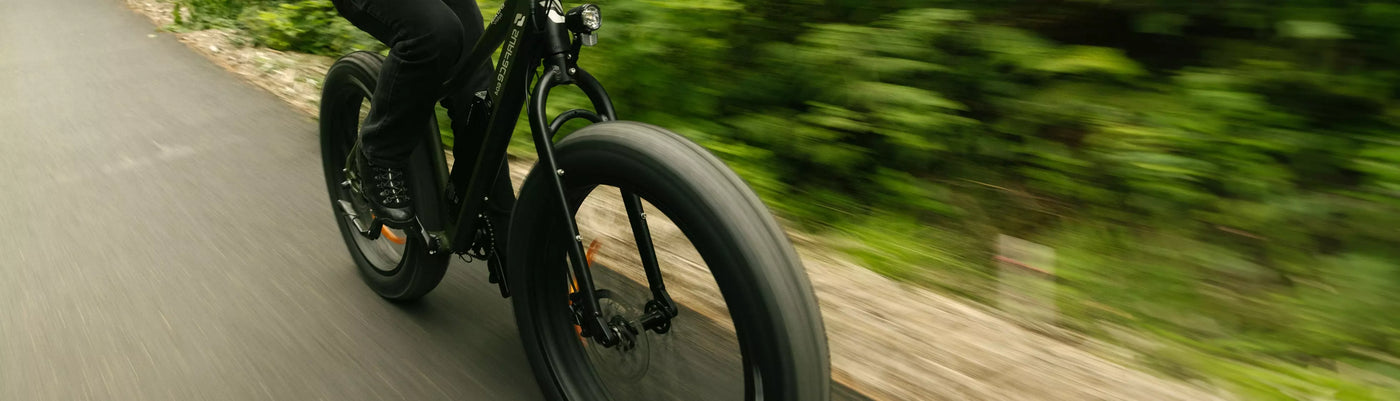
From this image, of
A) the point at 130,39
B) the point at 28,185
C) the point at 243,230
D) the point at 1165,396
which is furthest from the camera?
the point at 130,39

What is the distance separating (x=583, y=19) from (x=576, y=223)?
44 centimetres

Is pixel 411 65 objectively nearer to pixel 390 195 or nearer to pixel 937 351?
pixel 390 195

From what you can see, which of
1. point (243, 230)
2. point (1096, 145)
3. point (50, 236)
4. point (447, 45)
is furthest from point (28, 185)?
point (1096, 145)

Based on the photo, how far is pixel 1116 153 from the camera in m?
3.38

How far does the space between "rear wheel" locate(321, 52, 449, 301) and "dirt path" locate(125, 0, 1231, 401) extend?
835 mm

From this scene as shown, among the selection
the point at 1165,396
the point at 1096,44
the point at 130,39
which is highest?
the point at 1096,44

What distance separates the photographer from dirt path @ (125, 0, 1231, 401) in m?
2.26

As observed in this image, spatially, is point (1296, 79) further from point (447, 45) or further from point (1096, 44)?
point (447, 45)

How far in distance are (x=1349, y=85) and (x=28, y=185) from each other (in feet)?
19.1

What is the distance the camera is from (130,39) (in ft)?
30.9

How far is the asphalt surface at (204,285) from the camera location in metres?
2.76

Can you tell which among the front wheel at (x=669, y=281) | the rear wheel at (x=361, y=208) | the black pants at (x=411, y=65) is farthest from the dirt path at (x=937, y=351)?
the rear wheel at (x=361, y=208)

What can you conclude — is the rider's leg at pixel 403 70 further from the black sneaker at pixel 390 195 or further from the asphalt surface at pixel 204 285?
the asphalt surface at pixel 204 285

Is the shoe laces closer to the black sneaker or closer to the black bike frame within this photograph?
the black sneaker
